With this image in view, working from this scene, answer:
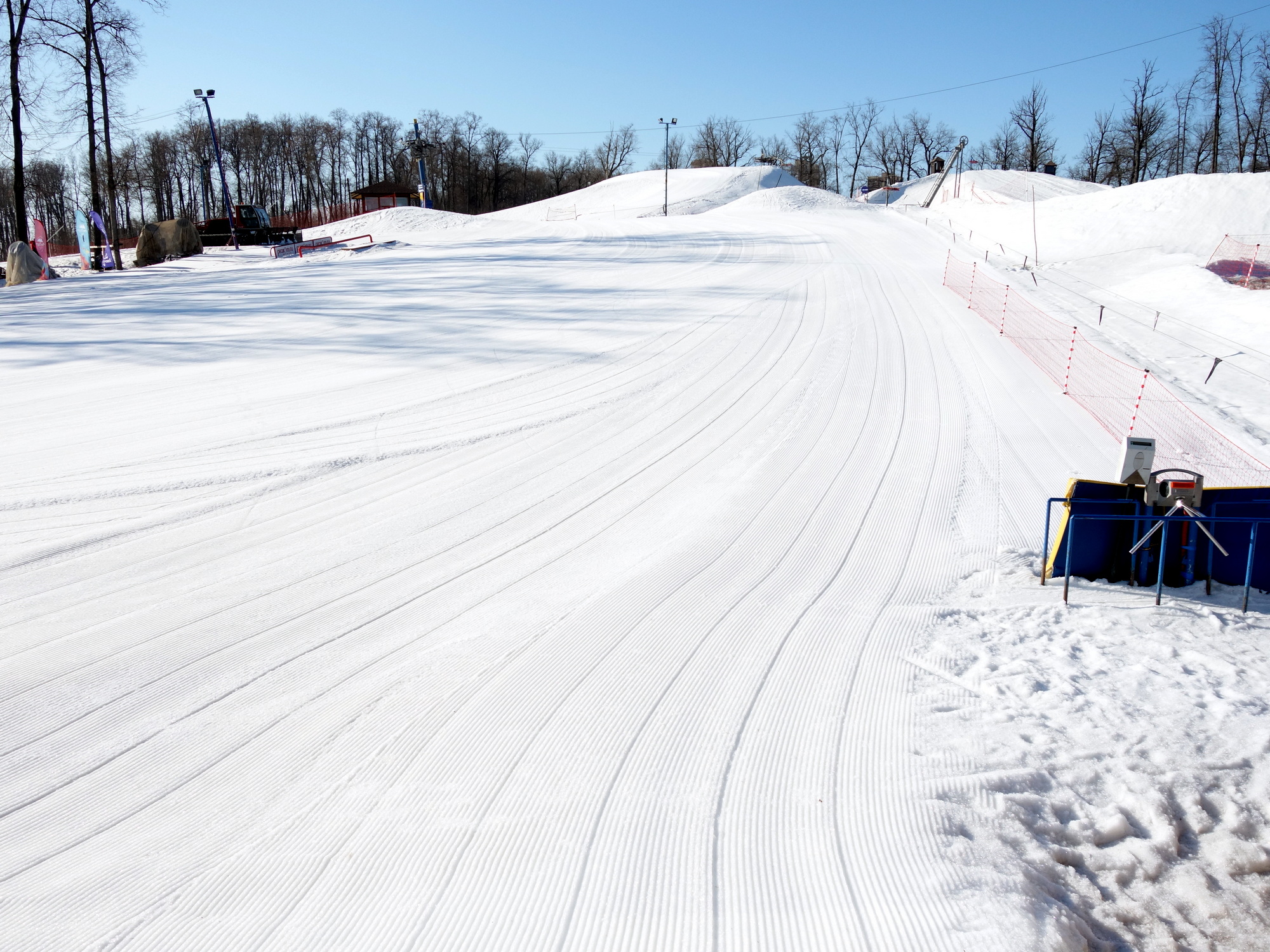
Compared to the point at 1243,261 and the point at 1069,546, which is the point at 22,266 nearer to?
the point at 1069,546

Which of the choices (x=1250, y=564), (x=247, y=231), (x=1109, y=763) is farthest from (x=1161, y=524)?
(x=247, y=231)

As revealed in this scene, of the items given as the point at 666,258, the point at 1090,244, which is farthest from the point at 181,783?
the point at 1090,244

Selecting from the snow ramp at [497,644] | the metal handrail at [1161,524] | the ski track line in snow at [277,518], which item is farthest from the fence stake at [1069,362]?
the ski track line in snow at [277,518]

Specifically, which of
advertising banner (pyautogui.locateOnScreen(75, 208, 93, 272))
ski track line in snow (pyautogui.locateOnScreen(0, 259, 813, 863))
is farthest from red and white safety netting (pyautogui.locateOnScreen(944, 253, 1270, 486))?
advertising banner (pyautogui.locateOnScreen(75, 208, 93, 272))

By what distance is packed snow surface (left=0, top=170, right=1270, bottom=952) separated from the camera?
3521 mm

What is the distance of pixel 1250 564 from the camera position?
6.04 meters

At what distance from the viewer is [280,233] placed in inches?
1585

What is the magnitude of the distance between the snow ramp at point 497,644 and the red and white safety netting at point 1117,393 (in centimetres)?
85

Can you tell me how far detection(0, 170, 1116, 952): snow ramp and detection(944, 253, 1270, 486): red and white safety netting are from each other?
0.85 metres

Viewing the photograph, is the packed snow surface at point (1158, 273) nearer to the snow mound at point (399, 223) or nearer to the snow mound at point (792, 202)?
the snow mound at point (792, 202)

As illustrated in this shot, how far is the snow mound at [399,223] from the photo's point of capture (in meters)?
40.5

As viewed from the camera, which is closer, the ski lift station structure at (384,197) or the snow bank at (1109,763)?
the snow bank at (1109,763)

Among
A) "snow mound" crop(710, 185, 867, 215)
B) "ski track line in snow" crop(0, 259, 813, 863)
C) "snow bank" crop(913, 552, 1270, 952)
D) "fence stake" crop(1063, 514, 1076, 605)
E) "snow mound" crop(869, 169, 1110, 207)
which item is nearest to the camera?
"snow bank" crop(913, 552, 1270, 952)

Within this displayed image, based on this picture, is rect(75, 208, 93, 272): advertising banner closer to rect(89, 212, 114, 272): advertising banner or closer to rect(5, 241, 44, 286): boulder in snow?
rect(89, 212, 114, 272): advertising banner
